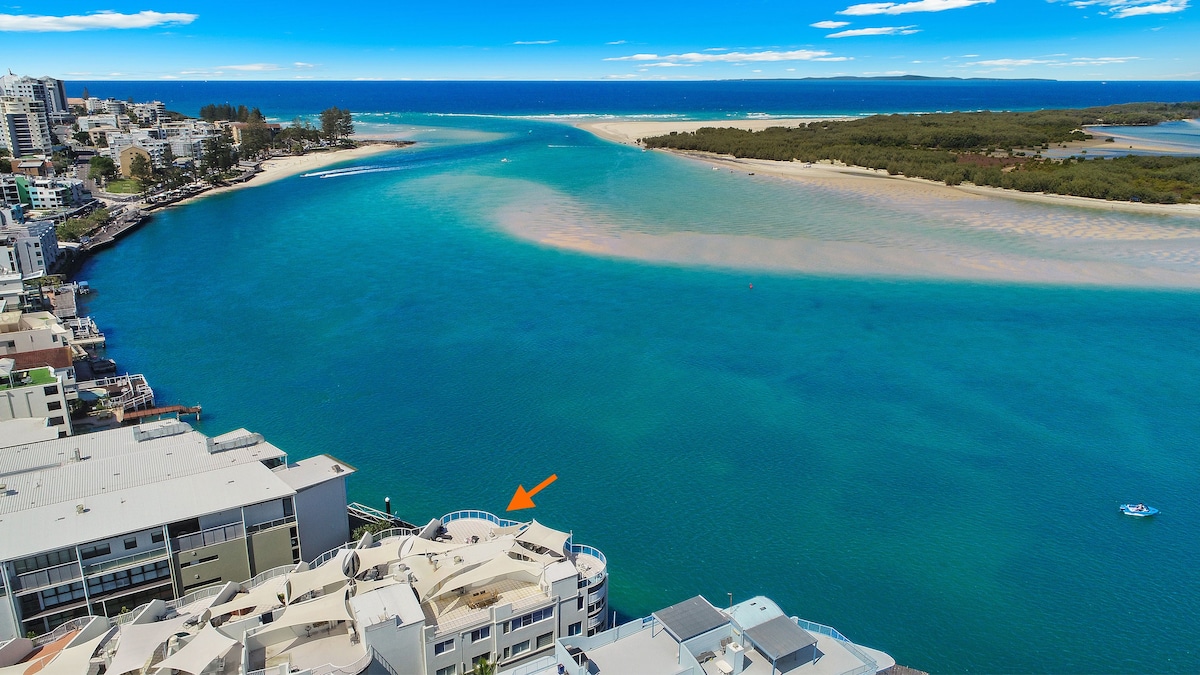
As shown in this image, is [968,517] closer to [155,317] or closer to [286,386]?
[286,386]

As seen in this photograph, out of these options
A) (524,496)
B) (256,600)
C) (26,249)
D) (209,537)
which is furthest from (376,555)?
(26,249)

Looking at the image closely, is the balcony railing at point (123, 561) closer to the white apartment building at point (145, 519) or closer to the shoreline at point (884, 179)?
the white apartment building at point (145, 519)

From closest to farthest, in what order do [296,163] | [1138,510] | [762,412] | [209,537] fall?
[209,537] → [1138,510] → [762,412] → [296,163]

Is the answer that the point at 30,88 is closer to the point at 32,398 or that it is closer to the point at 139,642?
the point at 32,398

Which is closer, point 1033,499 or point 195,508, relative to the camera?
point 195,508

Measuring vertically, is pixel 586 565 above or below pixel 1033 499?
above

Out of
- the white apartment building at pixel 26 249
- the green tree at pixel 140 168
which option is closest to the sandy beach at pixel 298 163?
the green tree at pixel 140 168

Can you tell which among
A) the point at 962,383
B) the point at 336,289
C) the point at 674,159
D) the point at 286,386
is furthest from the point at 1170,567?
the point at 674,159
